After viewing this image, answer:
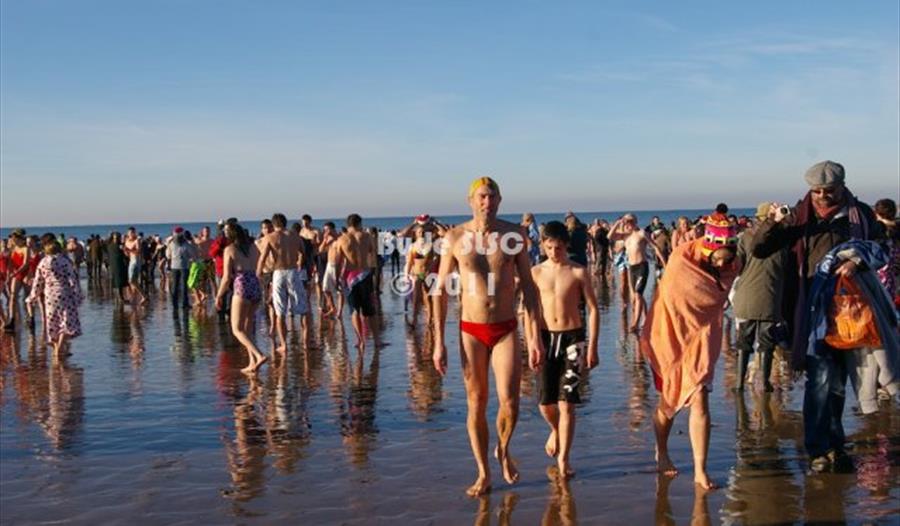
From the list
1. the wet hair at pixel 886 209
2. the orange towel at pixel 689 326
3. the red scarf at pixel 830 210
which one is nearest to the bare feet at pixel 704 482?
the orange towel at pixel 689 326

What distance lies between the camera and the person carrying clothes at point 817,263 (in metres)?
6.20

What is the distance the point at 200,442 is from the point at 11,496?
1605 millimetres

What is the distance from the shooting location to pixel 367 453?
7047 mm

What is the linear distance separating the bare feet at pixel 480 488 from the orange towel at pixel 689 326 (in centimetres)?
123

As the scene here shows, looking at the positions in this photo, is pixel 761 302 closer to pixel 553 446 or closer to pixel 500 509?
pixel 553 446

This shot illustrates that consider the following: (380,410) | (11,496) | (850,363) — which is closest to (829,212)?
(850,363)

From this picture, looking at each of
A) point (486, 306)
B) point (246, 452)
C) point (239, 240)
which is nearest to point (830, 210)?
point (486, 306)

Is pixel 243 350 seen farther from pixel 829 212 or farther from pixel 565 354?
pixel 829 212

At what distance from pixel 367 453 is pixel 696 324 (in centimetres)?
266

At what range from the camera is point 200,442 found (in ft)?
24.7

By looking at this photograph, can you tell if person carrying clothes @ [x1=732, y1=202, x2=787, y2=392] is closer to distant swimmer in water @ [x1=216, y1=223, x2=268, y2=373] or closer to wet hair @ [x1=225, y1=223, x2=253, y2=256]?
distant swimmer in water @ [x1=216, y1=223, x2=268, y2=373]

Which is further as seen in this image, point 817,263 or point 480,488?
point 817,263

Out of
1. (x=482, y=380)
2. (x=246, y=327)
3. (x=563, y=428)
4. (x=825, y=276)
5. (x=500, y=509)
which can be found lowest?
(x=500, y=509)

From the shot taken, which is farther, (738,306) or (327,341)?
(327,341)
